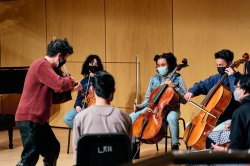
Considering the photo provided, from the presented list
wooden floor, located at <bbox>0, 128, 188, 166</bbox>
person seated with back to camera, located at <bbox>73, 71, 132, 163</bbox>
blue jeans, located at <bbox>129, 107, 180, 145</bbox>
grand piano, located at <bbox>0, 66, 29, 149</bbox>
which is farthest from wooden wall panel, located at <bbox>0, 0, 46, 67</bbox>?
person seated with back to camera, located at <bbox>73, 71, 132, 163</bbox>

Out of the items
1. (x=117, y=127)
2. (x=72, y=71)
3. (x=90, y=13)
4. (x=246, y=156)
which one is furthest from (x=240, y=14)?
(x=246, y=156)

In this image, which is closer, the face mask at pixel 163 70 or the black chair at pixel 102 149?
the black chair at pixel 102 149

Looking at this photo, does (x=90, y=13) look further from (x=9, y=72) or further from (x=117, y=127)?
(x=117, y=127)

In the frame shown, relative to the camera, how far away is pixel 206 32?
5918 mm

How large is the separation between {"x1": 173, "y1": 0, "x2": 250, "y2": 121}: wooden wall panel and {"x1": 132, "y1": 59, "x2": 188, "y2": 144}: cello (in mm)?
1141

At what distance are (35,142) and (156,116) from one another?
1.38 m

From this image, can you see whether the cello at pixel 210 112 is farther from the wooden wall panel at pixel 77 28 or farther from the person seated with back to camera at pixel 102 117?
the wooden wall panel at pixel 77 28

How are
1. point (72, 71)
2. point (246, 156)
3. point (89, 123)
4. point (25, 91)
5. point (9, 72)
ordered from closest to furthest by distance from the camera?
point (246, 156), point (89, 123), point (25, 91), point (9, 72), point (72, 71)

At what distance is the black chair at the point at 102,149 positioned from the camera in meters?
2.61

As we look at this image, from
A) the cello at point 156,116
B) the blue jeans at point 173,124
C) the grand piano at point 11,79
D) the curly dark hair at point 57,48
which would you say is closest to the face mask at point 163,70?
the cello at point 156,116

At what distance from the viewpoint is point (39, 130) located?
3809 millimetres

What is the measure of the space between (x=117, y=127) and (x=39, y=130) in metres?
1.13

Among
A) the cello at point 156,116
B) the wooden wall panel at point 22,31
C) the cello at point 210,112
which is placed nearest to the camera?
the cello at point 210,112

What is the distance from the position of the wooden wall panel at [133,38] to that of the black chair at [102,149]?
3704 millimetres
